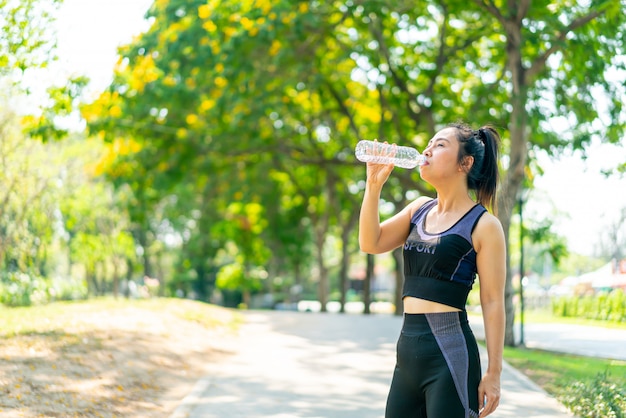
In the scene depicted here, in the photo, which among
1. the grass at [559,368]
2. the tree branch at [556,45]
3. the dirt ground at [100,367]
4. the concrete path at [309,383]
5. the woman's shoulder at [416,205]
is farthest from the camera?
the tree branch at [556,45]

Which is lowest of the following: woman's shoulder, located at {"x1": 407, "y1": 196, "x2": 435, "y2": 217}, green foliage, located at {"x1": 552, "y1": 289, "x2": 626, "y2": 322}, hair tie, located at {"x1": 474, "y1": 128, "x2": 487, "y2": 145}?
green foliage, located at {"x1": 552, "y1": 289, "x2": 626, "y2": 322}

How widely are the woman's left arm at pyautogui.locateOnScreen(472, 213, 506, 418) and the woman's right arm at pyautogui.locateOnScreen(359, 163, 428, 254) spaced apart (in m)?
0.38

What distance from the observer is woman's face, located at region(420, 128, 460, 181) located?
3709mm

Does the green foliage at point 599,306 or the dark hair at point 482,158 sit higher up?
the dark hair at point 482,158

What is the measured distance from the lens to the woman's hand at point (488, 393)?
3.64 m

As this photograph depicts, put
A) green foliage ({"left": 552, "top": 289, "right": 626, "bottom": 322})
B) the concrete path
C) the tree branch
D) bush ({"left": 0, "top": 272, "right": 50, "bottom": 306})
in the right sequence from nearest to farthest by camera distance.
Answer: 1. the concrete path
2. green foliage ({"left": 552, "top": 289, "right": 626, "bottom": 322})
3. the tree branch
4. bush ({"left": 0, "top": 272, "right": 50, "bottom": 306})

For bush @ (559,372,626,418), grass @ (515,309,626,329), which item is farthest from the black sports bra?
grass @ (515,309,626,329)

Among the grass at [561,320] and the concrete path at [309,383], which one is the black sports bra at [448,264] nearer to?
the concrete path at [309,383]

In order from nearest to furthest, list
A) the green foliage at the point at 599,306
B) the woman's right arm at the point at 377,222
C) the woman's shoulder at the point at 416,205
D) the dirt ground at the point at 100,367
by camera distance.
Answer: the woman's right arm at the point at 377,222 → the woman's shoulder at the point at 416,205 → the dirt ground at the point at 100,367 → the green foliage at the point at 599,306

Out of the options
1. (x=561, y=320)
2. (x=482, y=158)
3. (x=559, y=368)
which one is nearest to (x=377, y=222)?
(x=482, y=158)

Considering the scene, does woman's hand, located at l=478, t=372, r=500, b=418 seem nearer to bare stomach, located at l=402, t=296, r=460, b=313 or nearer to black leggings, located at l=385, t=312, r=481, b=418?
black leggings, located at l=385, t=312, r=481, b=418

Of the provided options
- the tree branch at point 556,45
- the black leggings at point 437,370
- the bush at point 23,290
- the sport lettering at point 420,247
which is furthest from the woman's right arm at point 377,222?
the bush at point 23,290

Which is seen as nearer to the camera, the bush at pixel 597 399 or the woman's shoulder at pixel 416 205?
the woman's shoulder at pixel 416 205

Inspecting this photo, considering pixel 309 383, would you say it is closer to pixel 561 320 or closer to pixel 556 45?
pixel 561 320
